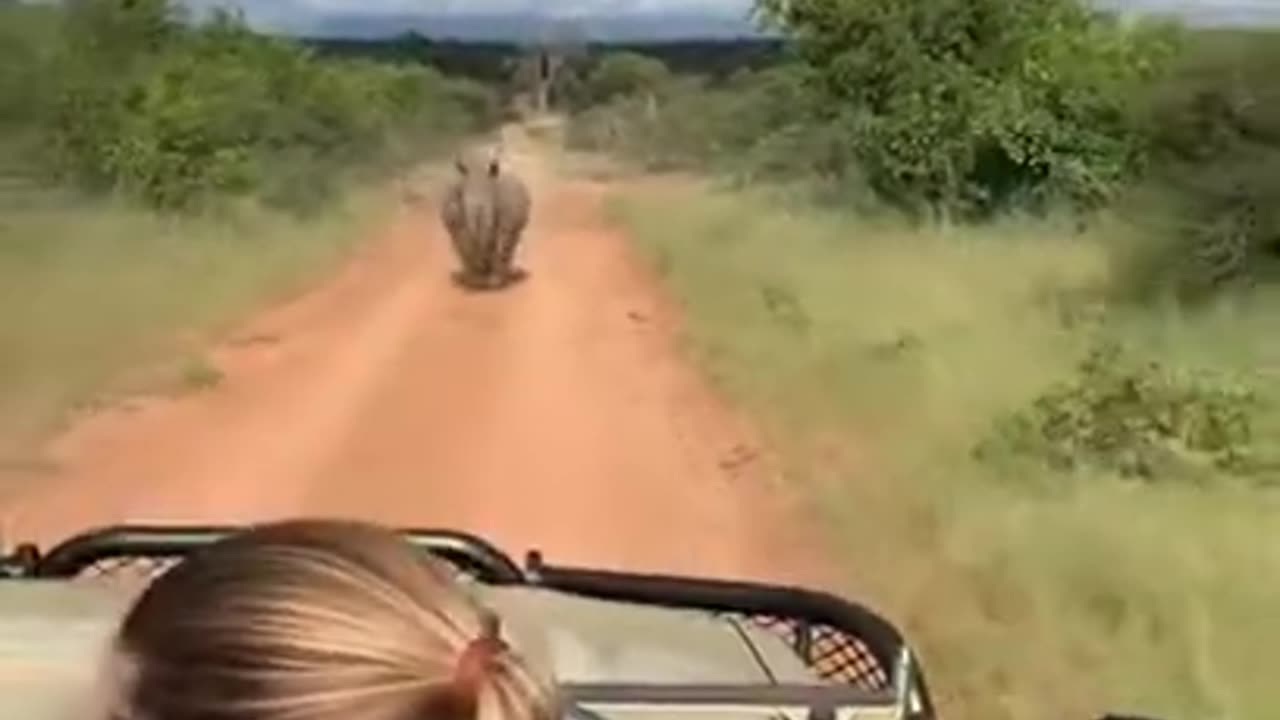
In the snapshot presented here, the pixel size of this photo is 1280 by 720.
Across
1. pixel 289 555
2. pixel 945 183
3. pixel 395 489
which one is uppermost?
pixel 289 555

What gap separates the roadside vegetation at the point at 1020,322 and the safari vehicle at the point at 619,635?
4198 mm

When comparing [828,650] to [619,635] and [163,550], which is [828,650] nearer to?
[619,635]

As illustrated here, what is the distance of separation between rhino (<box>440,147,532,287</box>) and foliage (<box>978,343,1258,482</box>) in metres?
11.6

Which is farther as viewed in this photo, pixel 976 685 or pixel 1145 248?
pixel 1145 248

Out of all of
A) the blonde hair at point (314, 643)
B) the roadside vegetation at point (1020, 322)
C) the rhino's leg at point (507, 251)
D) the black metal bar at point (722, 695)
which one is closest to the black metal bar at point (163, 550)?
the black metal bar at point (722, 695)

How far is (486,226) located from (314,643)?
23.2 metres

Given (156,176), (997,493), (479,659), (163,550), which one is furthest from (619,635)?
(156,176)

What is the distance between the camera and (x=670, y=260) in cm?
2659

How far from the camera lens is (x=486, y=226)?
24922mm

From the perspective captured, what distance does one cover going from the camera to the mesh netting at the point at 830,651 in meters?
2.85

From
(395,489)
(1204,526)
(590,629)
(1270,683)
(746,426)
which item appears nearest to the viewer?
(590,629)

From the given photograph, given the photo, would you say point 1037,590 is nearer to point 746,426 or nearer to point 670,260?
point 746,426

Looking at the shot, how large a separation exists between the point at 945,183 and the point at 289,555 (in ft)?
95.9

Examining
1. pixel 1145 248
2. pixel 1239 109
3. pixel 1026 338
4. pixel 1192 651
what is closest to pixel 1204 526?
pixel 1192 651
